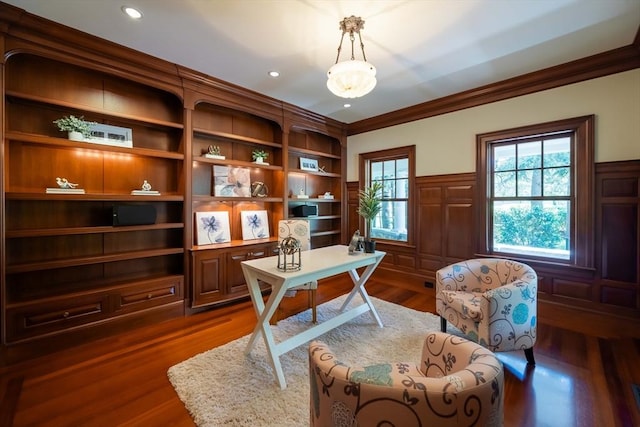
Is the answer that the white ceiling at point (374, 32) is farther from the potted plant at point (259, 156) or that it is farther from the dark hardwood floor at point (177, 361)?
the dark hardwood floor at point (177, 361)

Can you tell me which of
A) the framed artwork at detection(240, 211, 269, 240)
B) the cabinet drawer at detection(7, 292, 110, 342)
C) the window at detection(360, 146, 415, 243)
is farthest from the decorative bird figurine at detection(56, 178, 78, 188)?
the window at detection(360, 146, 415, 243)

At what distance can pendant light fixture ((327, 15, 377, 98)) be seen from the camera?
7.25 feet

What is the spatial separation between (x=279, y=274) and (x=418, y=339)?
1584mm

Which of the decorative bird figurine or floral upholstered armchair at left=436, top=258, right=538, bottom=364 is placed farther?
the decorative bird figurine

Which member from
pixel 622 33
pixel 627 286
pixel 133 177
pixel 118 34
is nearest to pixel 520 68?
pixel 622 33

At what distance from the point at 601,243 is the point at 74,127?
218 inches

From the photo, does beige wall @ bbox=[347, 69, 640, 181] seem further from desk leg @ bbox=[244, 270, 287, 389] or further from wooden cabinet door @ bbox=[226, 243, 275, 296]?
desk leg @ bbox=[244, 270, 287, 389]

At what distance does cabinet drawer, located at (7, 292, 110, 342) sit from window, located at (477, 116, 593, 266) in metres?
4.59

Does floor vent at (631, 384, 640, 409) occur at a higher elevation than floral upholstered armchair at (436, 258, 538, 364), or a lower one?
lower

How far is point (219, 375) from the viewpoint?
208 centimetres

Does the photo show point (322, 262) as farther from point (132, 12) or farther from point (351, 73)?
point (132, 12)

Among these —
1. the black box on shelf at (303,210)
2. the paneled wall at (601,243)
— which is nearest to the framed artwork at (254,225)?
the black box on shelf at (303,210)

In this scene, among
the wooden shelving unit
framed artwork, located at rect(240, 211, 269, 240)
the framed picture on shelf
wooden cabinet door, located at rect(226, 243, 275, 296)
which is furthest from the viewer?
the framed picture on shelf

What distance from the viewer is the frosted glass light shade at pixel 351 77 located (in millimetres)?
2205
